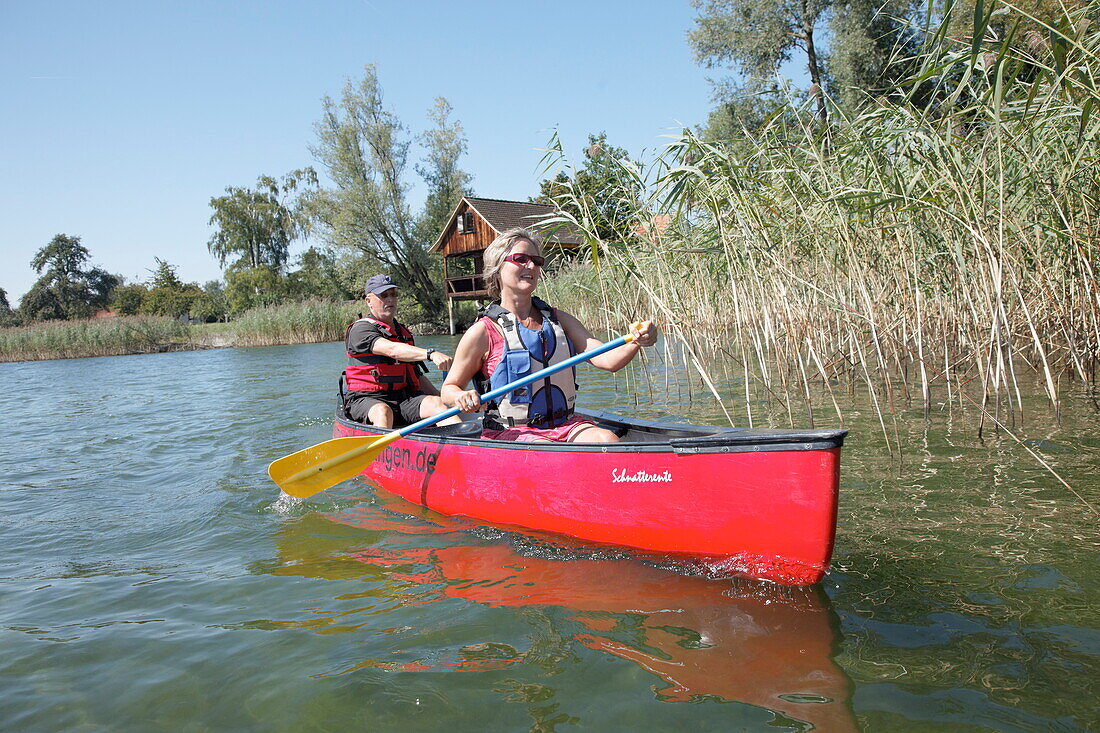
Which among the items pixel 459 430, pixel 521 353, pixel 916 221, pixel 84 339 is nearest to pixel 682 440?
pixel 521 353

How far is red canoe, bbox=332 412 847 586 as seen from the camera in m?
2.55

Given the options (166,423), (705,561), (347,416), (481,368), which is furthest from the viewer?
(166,423)

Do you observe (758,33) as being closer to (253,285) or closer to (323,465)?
(323,465)

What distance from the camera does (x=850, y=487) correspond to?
152 inches

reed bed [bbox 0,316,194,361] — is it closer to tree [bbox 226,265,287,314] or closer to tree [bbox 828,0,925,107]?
tree [bbox 226,265,287,314]

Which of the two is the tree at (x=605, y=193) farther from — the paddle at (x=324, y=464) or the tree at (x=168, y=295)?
the tree at (x=168, y=295)

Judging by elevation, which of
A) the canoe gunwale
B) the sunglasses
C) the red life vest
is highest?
the sunglasses

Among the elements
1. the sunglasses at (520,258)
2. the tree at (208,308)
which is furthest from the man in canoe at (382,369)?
the tree at (208,308)

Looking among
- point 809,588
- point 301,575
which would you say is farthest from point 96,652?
point 809,588

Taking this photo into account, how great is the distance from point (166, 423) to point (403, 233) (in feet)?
71.9

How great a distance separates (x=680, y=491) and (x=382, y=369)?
3066 millimetres

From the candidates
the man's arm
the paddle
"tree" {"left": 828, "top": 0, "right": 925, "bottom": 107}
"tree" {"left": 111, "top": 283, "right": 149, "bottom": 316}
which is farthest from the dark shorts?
"tree" {"left": 111, "top": 283, "right": 149, "bottom": 316}

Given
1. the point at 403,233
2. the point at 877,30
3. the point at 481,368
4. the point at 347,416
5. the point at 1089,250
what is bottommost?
the point at 347,416

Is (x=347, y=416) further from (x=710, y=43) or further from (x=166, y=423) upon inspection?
(x=710, y=43)
